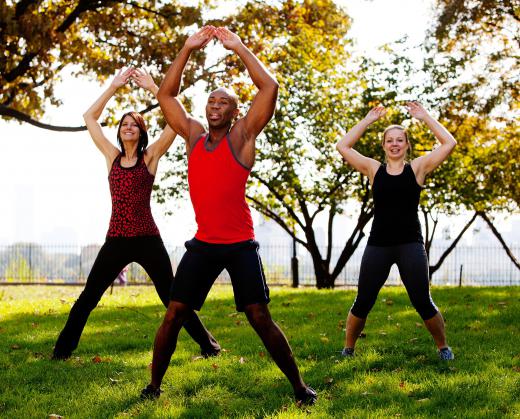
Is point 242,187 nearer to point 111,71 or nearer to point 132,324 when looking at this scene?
point 132,324

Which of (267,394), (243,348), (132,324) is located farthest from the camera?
(132,324)

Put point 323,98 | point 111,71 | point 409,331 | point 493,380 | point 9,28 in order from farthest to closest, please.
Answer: point 323,98 < point 111,71 < point 9,28 < point 409,331 < point 493,380

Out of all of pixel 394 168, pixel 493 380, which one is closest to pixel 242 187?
pixel 394 168

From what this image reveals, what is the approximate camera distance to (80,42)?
16891 mm

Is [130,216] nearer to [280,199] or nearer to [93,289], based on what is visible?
[93,289]

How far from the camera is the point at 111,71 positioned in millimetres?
15773

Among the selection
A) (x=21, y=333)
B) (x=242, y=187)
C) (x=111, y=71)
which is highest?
(x=111, y=71)

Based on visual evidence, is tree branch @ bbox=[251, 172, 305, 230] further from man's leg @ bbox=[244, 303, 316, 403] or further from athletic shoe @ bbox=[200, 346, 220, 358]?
man's leg @ bbox=[244, 303, 316, 403]

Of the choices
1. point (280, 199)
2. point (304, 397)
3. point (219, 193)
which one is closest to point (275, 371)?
point (304, 397)

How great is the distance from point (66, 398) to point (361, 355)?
9.79ft

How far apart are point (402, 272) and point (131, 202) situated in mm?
2646

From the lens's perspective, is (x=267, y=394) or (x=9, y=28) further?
(x=9, y=28)

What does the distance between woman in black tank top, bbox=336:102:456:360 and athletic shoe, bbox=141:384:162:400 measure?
233 centimetres

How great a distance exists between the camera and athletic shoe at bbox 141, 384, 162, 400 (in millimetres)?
5477
